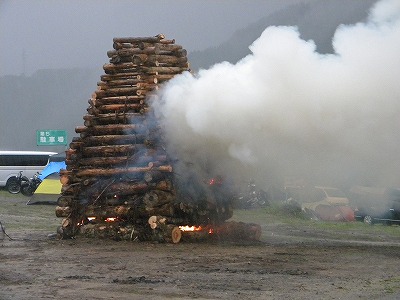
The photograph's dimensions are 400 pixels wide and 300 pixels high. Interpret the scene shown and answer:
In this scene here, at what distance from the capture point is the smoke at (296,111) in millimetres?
16297

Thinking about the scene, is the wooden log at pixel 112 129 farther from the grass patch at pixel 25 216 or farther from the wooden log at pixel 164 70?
the grass patch at pixel 25 216

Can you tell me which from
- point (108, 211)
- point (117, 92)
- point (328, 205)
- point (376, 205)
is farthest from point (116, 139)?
point (328, 205)

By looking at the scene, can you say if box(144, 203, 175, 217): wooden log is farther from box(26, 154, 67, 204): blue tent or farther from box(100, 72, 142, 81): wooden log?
box(26, 154, 67, 204): blue tent

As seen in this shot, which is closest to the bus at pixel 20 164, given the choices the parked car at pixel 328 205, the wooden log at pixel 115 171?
the parked car at pixel 328 205

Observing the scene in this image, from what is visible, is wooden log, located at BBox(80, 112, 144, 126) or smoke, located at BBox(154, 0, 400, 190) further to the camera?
wooden log, located at BBox(80, 112, 144, 126)

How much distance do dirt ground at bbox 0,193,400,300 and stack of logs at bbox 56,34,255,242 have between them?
2.02ft

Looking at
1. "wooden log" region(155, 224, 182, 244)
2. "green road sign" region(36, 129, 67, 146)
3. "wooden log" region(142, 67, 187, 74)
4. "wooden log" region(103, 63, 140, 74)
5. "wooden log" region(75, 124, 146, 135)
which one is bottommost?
"wooden log" region(155, 224, 182, 244)

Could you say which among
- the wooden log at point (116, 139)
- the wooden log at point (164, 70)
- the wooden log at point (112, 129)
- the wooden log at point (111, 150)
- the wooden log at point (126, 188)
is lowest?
the wooden log at point (126, 188)

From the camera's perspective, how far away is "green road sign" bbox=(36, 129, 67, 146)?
223 ft

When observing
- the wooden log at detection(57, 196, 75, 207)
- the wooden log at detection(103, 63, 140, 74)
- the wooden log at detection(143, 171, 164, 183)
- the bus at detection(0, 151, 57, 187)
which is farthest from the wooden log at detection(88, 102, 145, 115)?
the bus at detection(0, 151, 57, 187)

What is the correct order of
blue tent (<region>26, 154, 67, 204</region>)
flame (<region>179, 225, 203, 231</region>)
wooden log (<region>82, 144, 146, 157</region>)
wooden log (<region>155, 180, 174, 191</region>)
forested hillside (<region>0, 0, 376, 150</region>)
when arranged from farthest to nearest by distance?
forested hillside (<region>0, 0, 376, 150</region>)
blue tent (<region>26, 154, 67, 204</region>)
wooden log (<region>82, 144, 146, 157</region>)
flame (<region>179, 225, 203, 231</region>)
wooden log (<region>155, 180, 174, 191</region>)

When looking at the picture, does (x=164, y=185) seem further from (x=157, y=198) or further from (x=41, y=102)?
(x=41, y=102)

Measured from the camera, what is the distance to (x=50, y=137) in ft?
224

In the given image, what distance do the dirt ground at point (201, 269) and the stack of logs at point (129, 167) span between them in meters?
0.61
